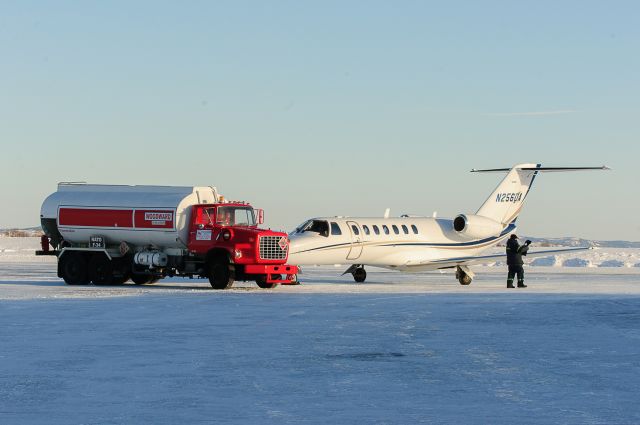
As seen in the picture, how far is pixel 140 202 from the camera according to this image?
27.8m

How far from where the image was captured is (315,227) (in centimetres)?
2966

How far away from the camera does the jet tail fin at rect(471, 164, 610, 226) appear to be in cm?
3503

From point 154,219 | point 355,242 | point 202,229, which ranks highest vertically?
point 154,219

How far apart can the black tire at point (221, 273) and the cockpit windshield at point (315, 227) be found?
3.70m

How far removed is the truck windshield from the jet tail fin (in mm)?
10631

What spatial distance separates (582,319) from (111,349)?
8.65 meters

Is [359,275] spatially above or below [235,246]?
below

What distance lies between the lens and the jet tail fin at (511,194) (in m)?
35.0

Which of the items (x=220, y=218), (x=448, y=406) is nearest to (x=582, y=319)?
(x=448, y=406)

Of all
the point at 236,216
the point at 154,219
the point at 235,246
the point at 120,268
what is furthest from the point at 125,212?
the point at 235,246

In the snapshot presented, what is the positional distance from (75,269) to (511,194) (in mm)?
15815

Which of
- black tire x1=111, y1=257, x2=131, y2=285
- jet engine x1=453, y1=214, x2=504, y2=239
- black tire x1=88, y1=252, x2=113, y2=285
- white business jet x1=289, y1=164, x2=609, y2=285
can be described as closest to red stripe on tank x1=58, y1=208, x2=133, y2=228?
black tire x1=88, y1=252, x2=113, y2=285

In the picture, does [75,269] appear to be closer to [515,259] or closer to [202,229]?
[202,229]

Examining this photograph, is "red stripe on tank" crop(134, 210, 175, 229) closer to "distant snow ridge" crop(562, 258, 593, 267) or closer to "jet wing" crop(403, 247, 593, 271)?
"jet wing" crop(403, 247, 593, 271)
